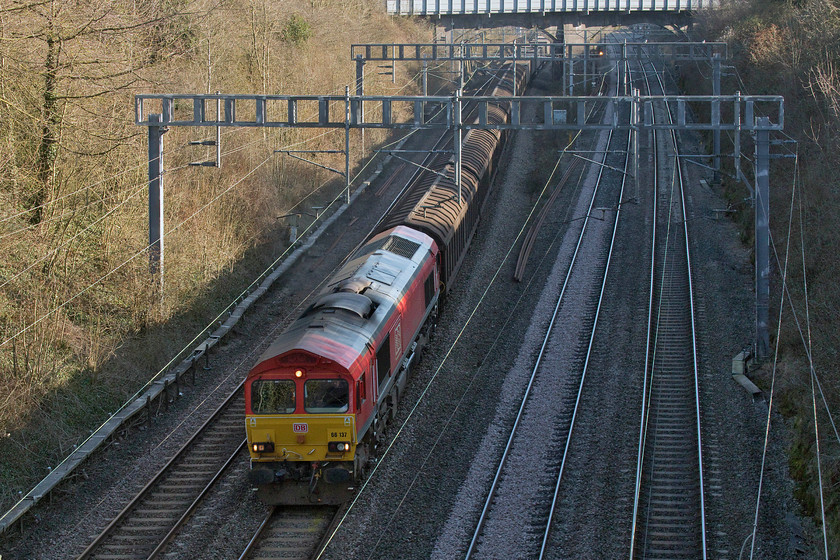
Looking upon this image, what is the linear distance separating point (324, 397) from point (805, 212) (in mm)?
16201

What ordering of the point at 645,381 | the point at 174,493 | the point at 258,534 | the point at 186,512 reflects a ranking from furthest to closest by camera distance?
the point at 645,381 < the point at 174,493 < the point at 186,512 < the point at 258,534

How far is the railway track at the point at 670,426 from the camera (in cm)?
1288

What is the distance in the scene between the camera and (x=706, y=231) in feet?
91.7

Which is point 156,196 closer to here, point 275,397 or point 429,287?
point 429,287

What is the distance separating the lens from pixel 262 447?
13.4m

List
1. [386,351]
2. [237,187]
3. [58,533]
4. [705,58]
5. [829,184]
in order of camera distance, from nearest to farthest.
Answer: [58,533]
[386,351]
[829,184]
[237,187]
[705,58]

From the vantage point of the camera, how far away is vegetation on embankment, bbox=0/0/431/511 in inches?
656

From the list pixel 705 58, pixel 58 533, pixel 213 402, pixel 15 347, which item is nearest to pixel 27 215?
pixel 15 347

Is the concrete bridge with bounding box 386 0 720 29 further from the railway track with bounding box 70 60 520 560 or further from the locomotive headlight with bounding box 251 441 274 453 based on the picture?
the locomotive headlight with bounding box 251 441 274 453

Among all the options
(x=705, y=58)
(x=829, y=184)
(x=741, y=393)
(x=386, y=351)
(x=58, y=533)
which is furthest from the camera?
(x=705, y=58)

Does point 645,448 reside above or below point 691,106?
below

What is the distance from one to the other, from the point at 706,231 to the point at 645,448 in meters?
14.2

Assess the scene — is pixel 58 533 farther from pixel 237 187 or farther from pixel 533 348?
pixel 237 187

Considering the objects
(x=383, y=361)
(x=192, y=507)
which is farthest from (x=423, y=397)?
(x=192, y=507)
